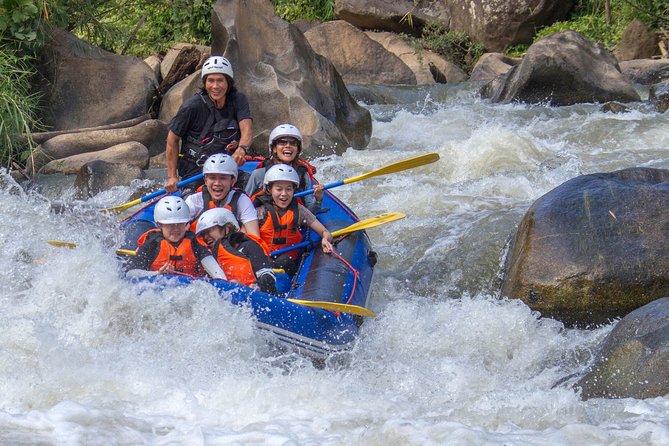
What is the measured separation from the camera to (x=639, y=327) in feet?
14.3

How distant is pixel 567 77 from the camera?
453 inches

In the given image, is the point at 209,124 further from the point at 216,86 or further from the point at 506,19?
the point at 506,19

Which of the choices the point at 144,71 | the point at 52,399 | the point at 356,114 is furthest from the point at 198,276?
A: the point at 144,71

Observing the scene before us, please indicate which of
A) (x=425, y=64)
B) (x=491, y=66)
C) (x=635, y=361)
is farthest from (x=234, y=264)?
(x=425, y=64)

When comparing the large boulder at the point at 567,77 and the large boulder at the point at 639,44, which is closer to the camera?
the large boulder at the point at 567,77

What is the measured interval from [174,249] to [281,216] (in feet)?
2.73

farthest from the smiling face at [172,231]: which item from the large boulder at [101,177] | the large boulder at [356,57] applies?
the large boulder at [356,57]

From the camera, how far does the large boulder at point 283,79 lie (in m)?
9.72

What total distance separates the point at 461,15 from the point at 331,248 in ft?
39.3

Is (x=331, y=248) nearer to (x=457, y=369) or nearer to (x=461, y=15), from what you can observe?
(x=457, y=369)

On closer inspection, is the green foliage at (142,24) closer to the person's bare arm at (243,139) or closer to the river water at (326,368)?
the river water at (326,368)

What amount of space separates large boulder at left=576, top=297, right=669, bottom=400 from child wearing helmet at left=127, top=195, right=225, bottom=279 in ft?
6.87

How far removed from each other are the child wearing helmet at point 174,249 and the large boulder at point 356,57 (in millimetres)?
9430

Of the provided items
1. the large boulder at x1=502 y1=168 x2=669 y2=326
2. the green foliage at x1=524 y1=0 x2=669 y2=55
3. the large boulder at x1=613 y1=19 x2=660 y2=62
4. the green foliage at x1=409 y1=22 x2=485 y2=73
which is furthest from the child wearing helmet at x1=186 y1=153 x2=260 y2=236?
the green foliage at x1=409 y1=22 x2=485 y2=73
